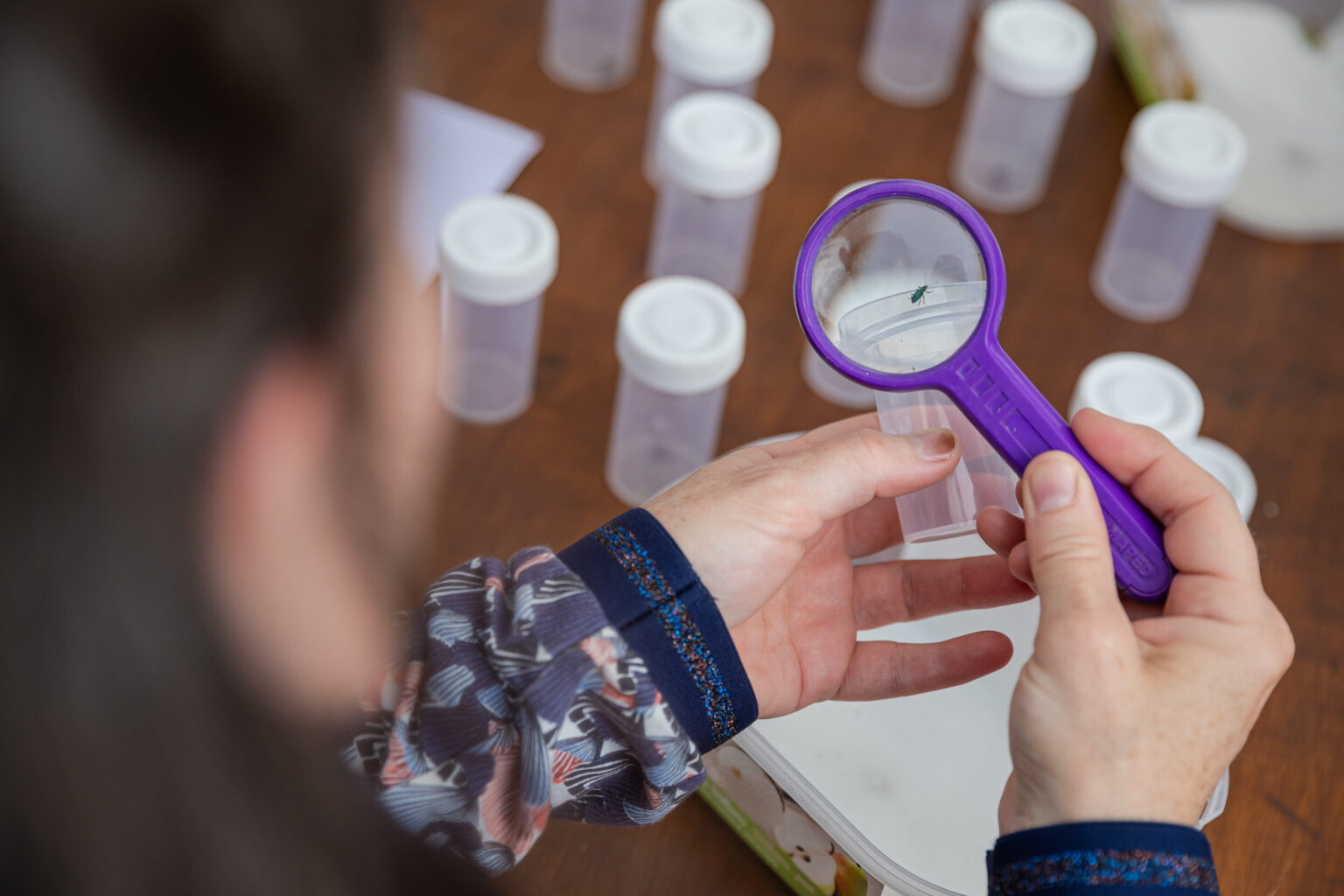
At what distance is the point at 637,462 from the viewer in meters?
0.87

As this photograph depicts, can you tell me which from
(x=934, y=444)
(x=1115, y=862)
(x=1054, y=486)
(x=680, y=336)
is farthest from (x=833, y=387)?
(x=1115, y=862)

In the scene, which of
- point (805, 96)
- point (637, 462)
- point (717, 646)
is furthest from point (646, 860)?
point (805, 96)

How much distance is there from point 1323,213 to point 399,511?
105cm

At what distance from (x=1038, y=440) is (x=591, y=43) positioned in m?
0.70

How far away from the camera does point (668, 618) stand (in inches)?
22.8

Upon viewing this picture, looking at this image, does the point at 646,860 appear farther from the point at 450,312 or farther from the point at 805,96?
the point at 805,96

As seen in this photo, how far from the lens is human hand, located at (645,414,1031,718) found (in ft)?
2.08

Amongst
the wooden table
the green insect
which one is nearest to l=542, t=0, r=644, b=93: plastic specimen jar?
the wooden table

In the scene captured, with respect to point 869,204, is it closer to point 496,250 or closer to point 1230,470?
point 496,250

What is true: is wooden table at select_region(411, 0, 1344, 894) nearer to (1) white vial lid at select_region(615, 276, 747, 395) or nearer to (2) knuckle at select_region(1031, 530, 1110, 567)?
(1) white vial lid at select_region(615, 276, 747, 395)

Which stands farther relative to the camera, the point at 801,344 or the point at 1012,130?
the point at 1012,130

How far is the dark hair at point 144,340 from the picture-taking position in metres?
0.18

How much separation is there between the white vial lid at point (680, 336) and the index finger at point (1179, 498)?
0.89ft

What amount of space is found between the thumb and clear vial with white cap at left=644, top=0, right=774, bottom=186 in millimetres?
524
